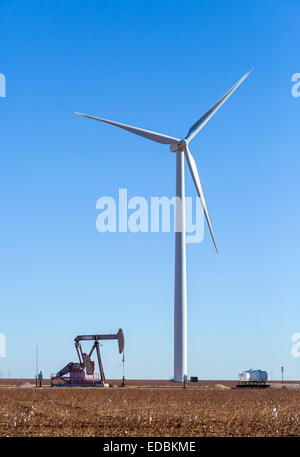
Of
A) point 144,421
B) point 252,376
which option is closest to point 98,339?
point 252,376

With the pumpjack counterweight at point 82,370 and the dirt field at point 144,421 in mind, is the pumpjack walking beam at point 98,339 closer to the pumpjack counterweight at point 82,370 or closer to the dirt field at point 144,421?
the pumpjack counterweight at point 82,370

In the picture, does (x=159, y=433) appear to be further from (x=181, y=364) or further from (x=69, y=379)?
(x=69, y=379)

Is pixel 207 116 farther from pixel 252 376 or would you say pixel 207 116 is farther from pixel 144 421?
pixel 144 421

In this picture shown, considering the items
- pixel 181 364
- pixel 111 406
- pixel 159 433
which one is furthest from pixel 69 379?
pixel 159 433

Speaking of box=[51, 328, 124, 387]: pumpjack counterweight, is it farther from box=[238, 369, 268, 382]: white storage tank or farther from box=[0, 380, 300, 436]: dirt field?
box=[0, 380, 300, 436]: dirt field

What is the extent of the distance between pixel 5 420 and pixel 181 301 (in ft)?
160

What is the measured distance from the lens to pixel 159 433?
28.3 m

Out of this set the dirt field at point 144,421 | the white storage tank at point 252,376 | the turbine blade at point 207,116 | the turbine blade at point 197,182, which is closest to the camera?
the dirt field at point 144,421

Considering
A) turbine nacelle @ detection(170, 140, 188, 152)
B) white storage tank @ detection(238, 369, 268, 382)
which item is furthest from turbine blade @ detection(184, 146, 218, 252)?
white storage tank @ detection(238, 369, 268, 382)

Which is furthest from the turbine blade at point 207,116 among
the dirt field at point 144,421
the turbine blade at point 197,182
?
the dirt field at point 144,421

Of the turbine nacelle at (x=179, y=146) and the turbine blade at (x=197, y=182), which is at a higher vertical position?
the turbine nacelle at (x=179, y=146)

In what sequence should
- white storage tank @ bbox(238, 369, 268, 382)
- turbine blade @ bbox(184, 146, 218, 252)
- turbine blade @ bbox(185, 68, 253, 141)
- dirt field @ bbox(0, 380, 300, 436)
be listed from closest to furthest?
dirt field @ bbox(0, 380, 300, 436)
turbine blade @ bbox(184, 146, 218, 252)
turbine blade @ bbox(185, 68, 253, 141)
white storage tank @ bbox(238, 369, 268, 382)
